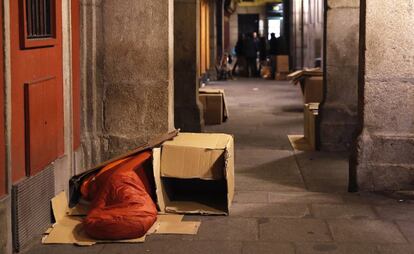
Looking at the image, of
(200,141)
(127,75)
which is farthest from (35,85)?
(127,75)

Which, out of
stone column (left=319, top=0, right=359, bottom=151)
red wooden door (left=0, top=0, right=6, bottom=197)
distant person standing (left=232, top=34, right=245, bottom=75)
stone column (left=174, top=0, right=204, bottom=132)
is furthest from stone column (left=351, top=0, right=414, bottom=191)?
distant person standing (left=232, top=34, right=245, bottom=75)

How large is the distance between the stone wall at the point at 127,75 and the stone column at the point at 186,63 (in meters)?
3.95

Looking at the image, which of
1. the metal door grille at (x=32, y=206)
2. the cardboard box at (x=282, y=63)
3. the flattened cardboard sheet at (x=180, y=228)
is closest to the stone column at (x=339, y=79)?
the flattened cardboard sheet at (x=180, y=228)

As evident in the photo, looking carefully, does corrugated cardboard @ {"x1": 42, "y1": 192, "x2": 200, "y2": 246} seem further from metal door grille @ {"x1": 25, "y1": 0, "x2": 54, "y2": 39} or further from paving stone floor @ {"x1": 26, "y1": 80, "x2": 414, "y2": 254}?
metal door grille @ {"x1": 25, "y1": 0, "x2": 54, "y2": 39}

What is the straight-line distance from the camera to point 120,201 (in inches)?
247

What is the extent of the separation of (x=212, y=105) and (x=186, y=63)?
1973mm

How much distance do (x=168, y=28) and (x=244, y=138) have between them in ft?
14.4

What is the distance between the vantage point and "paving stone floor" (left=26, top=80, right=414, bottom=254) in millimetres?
5781

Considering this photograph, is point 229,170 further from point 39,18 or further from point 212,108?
point 212,108

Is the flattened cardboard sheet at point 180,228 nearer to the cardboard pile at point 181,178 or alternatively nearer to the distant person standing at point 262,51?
the cardboard pile at point 181,178

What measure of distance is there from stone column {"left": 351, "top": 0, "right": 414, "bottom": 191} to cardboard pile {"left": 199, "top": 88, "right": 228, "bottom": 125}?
20.3 feet

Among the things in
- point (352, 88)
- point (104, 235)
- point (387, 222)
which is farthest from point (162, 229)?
point (352, 88)

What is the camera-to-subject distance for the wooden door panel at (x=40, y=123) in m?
5.78

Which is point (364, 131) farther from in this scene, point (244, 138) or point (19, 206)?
point (244, 138)
